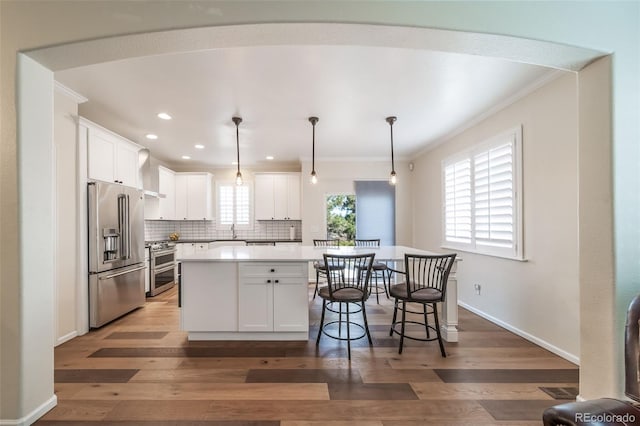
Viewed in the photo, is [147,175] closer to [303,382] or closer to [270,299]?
[270,299]

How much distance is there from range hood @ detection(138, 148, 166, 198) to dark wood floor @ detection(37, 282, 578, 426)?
230 cm

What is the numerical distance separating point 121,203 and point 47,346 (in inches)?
86.7

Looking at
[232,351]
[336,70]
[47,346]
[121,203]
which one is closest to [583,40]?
[336,70]

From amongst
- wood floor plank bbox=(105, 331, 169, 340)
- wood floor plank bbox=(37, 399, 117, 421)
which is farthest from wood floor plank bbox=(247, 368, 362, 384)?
wood floor plank bbox=(105, 331, 169, 340)

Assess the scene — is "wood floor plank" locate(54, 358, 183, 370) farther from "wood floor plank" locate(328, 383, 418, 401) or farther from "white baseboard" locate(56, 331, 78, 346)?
"wood floor plank" locate(328, 383, 418, 401)

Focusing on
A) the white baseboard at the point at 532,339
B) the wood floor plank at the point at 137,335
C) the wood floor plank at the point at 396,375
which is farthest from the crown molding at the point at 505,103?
the wood floor plank at the point at 137,335

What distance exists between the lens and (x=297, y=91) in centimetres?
293

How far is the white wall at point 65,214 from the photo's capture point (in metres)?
2.95

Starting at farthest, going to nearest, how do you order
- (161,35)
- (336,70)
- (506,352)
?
(506,352), (336,70), (161,35)

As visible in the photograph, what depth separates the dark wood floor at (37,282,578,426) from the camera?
6.12 feet

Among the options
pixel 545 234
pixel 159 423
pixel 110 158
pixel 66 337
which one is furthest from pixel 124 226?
pixel 545 234

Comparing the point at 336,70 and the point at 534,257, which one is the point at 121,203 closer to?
the point at 336,70

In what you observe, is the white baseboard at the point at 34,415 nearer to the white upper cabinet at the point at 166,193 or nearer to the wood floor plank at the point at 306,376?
the wood floor plank at the point at 306,376

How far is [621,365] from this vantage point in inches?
67.5
